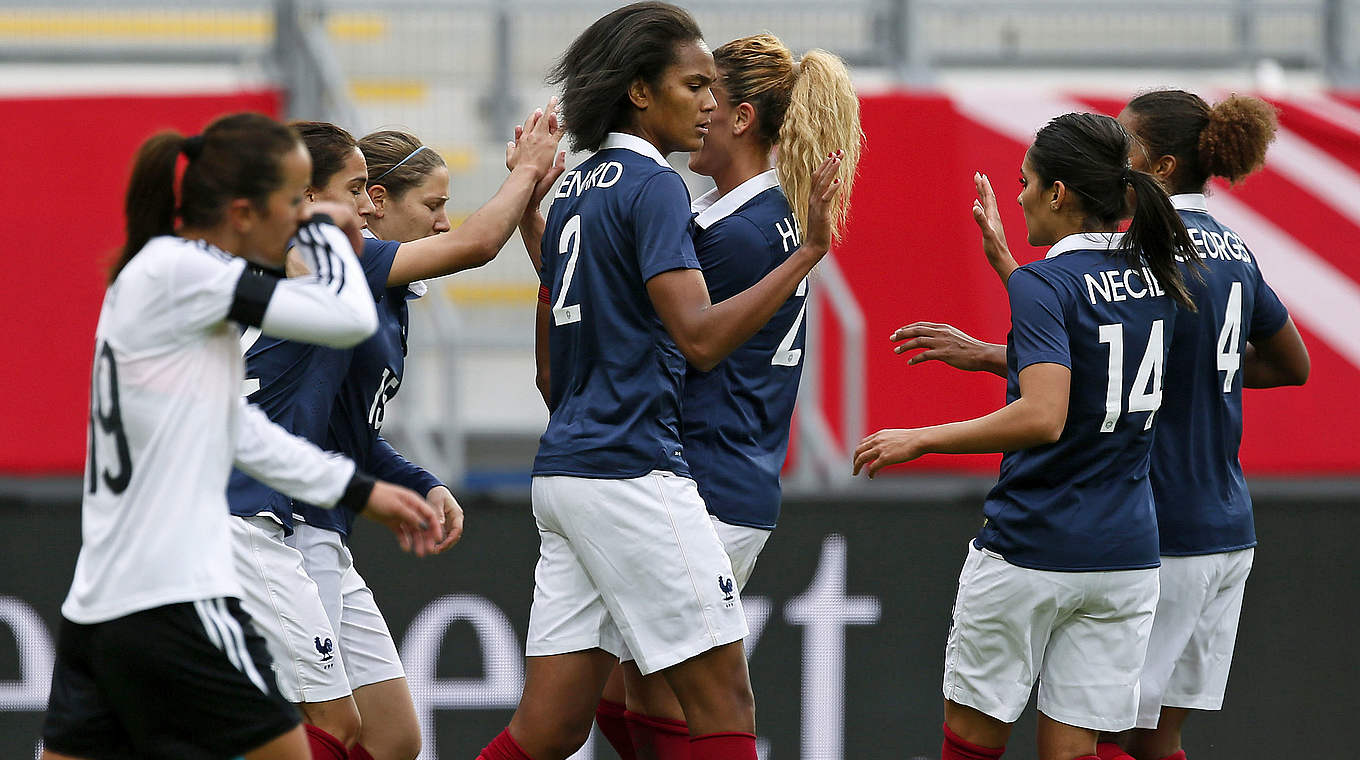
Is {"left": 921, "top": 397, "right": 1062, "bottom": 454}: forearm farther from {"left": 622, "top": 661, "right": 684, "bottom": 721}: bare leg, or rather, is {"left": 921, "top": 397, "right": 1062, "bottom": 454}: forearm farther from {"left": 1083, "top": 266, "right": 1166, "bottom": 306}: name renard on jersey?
{"left": 622, "top": 661, "right": 684, "bottom": 721}: bare leg

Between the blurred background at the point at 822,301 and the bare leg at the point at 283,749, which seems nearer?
the bare leg at the point at 283,749

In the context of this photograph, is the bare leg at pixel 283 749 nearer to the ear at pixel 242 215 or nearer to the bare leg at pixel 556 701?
the bare leg at pixel 556 701

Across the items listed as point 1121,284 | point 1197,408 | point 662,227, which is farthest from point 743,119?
point 1197,408

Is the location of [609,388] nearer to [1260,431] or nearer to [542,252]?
[542,252]

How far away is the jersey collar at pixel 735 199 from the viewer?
3.81 m

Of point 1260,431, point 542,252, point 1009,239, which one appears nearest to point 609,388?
point 542,252

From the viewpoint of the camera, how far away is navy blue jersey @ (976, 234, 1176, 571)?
3.62 metres

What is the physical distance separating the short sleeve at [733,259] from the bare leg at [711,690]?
0.87m

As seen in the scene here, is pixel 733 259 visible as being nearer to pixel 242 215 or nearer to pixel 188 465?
pixel 242 215

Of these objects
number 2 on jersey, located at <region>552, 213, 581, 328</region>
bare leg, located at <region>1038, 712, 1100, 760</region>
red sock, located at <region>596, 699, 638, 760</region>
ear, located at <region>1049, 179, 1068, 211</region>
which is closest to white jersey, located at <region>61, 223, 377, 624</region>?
number 2 on jersey, located at <region>552, 213, 581, 328</region>

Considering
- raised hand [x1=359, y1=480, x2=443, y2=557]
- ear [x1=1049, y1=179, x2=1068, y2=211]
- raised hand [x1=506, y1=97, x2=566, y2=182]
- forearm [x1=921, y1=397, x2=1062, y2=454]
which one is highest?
raised hand [x1=506, y1=97, x2=566, y2=182]

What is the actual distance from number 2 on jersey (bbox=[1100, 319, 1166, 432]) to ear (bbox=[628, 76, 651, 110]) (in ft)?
3.94

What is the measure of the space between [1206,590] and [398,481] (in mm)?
2179

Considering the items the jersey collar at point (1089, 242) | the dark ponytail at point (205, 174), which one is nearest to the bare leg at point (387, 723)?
the dark ponytail at point (205, 174)
